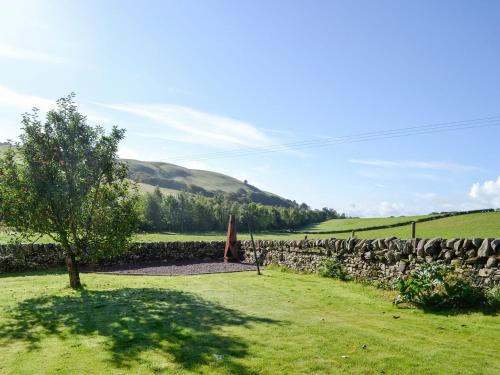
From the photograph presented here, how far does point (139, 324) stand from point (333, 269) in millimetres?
10755

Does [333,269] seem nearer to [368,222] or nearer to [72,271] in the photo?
[72,271]

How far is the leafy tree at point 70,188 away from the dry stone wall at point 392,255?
935cm

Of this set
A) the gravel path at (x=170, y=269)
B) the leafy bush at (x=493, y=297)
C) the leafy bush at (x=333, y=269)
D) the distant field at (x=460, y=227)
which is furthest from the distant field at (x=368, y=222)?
the leafy bush at (x=493, y=297)

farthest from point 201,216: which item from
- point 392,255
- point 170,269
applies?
point 392,255

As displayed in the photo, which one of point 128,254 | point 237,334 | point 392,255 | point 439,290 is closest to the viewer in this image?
point 237,334

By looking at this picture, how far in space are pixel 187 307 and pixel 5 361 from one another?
539cm

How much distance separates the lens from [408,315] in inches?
433

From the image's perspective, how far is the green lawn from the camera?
23.1ft

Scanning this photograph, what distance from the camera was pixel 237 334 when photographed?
8.91m

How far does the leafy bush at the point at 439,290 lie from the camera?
11164 millimetres

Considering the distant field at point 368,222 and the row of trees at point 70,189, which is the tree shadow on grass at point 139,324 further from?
the distant field at point 368,222

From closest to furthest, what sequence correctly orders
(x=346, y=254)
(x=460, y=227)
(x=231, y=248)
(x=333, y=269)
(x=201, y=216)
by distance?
(x=346, y=254), (x=333, y=269), (x=231, y=248), (x=460, y=227), (x=201, y=216)

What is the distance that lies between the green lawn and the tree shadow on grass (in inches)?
1.0

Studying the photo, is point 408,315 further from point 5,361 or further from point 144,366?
point 5,361
